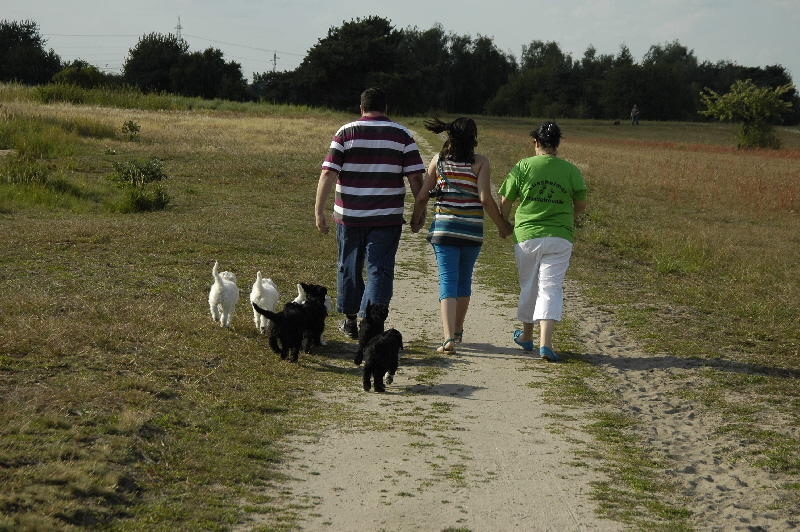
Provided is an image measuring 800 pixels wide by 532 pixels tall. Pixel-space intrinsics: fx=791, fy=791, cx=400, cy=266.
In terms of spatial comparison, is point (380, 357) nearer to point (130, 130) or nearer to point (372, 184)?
point (372, 184)

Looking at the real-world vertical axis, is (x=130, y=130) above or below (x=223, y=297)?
above

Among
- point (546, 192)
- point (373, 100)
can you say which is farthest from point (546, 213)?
point (373, 100)

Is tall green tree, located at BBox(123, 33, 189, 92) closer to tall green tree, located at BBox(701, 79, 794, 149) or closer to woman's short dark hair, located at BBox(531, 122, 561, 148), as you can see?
tall green tree, located at BBox(701, 79, 794, 149)

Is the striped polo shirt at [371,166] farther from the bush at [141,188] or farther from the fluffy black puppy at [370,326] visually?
the bush at [141,188]

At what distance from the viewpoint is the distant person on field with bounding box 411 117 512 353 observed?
21.1 feet

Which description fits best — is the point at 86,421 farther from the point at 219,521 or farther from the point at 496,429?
the point at 496,429

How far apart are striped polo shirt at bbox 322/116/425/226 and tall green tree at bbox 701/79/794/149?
154ft

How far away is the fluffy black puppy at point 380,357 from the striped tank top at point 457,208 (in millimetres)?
1214

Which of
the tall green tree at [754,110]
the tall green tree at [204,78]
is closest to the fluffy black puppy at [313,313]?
the tall green tree at [754,110]

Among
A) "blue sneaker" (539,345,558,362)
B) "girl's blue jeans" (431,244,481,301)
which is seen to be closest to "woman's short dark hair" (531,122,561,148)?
"girl's blue jeans" (431,244,481,301)

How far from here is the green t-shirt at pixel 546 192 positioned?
6566mm

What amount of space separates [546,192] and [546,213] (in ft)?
0.57

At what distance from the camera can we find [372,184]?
6328mm

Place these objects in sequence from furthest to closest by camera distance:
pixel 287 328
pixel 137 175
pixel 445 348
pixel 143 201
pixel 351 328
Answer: pixel 137 175 < pixel 143 201 < pixel 351 328 < pixel 445 348 < pixel 287 328
